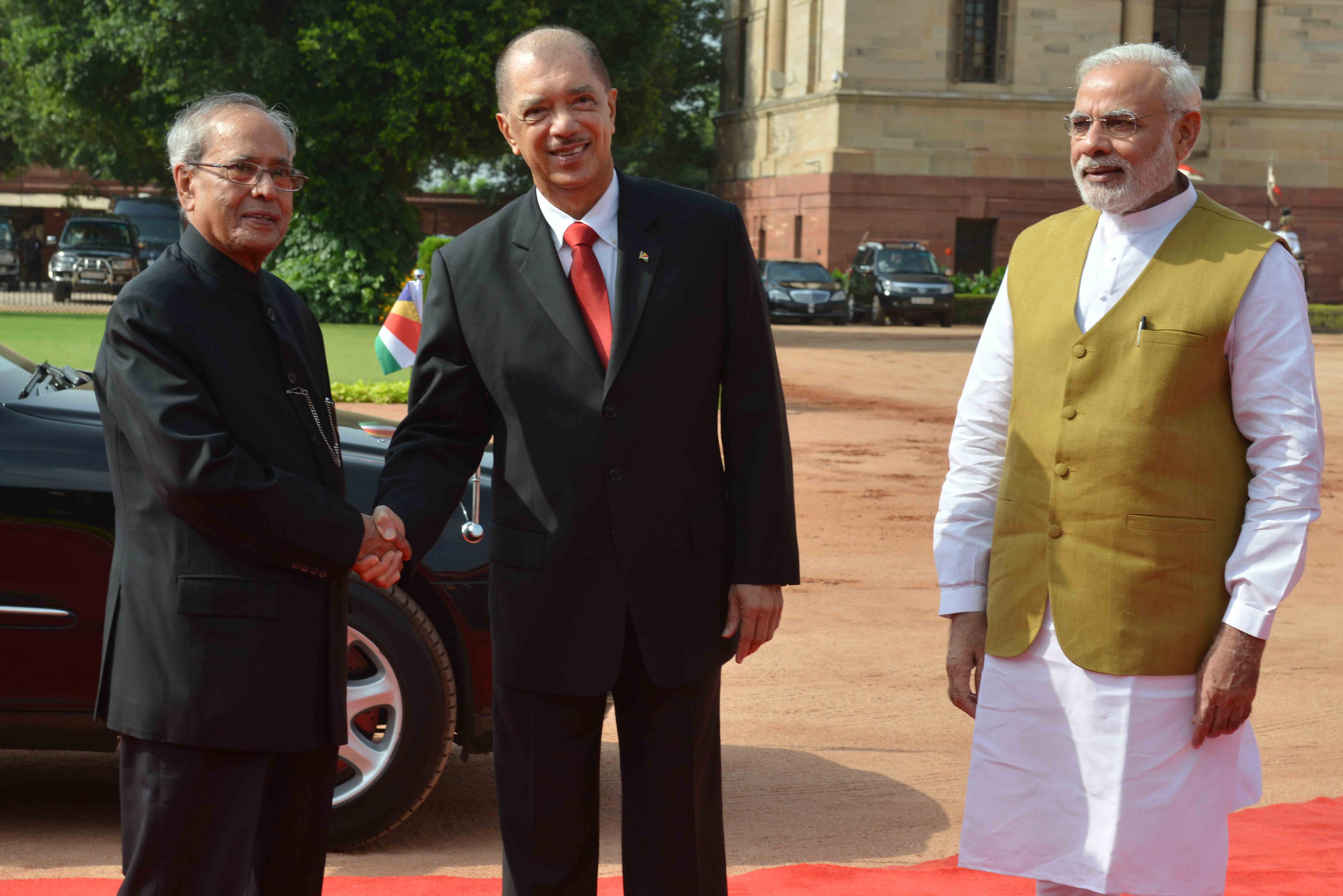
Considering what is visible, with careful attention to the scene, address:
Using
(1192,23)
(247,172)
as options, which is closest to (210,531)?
(247,172)

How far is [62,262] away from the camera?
38.2 metres

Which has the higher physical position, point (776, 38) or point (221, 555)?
point (776, 38)

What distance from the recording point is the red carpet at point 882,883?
4160 millimetres

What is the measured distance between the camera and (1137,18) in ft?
159

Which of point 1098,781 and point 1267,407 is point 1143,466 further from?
point 1098,781

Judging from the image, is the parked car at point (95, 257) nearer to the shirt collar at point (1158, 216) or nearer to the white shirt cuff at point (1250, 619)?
the shirt collar at point (1158, 216)

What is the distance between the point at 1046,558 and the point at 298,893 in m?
1.69

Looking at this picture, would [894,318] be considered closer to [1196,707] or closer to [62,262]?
[62,262]

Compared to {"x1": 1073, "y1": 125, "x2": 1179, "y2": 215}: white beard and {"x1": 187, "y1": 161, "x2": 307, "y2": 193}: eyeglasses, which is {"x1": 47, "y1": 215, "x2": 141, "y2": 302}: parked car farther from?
{"x1": 1073, "y1": 125, "x2": 1179, "y2": 215}: white beard

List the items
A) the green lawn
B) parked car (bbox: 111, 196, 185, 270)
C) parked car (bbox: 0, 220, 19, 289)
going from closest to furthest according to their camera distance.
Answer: the green lawn, parked car (bbox: 111, 196, 185, 270), parked car (bbox: 0, 220, 19, 289)

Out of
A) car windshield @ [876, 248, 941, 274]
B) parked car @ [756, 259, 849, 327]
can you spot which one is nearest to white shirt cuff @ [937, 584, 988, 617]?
parked car @ [756, 259, 849, 327]

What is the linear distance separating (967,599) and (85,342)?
75.2 feet

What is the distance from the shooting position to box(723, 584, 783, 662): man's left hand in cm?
321

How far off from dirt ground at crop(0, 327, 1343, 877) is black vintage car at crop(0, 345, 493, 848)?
1.08 feet
